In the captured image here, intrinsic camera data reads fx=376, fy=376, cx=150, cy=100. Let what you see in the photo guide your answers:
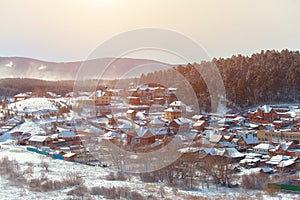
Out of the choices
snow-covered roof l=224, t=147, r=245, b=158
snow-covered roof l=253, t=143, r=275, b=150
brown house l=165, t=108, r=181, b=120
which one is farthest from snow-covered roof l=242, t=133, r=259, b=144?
brown house l=165, t=108, r=181, b=120

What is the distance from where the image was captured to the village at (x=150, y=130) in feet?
40.5

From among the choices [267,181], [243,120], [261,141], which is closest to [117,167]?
[267,181]

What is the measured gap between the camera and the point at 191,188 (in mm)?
8719

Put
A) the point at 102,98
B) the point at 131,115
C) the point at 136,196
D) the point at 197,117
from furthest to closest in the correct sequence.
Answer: the point at 102,98, the point at 131,115, the point at 197,117, the point at 136,196

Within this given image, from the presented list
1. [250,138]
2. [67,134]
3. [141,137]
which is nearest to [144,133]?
[141,137]

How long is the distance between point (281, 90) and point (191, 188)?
1693 centimetres

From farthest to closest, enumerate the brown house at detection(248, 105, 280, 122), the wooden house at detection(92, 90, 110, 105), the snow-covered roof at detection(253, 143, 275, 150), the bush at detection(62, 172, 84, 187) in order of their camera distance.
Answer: the wooden house at detection(92, 90, 110, 105) → the brown house at detection(248, 105, 280, 122) → the snow-covered roof at detection(253, 143, 275, 150) → the bush at detection(62, 172, 84, 187)

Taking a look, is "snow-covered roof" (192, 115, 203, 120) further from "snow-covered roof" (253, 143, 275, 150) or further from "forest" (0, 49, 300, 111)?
"snow-covered roof" (253, 143, 275, 150)

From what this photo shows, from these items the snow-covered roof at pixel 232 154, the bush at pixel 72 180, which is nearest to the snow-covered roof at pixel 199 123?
the snow-covered roof at pixel 232 154

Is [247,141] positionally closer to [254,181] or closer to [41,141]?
[254,181]

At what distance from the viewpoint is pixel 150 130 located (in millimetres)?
14961

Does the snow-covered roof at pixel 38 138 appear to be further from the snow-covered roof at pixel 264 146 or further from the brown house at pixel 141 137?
the snow-covered roof at pixel 264 146

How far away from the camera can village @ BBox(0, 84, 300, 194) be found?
40.5ft

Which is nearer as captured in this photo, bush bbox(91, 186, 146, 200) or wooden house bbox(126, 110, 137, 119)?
bush bbox(91, 186, 146, 200)
